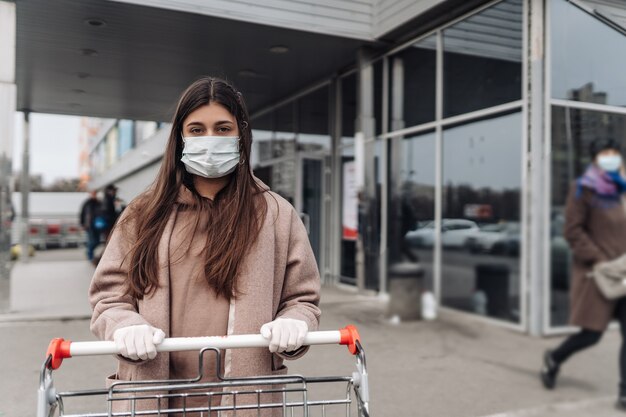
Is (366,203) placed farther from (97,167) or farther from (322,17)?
(97,167)

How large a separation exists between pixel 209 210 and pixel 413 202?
6.10 meters

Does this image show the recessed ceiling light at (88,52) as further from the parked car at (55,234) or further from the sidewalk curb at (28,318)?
the parked car at (55,234)

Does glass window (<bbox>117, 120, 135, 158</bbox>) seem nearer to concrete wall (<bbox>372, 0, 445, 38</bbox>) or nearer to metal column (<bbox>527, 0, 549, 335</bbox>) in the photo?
concrete wall (<bbox>372, 0, 445, 38</bbox>)

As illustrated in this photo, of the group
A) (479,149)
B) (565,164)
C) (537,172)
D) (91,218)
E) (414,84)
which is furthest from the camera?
(91,218)

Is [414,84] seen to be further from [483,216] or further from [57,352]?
[57,352]

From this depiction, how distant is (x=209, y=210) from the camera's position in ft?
6.10

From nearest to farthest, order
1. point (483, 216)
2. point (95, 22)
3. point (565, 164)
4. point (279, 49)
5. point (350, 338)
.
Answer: point (350, 338) < point (565, 164) < point (483, 216) < point (95, 22) < point (279, 49)

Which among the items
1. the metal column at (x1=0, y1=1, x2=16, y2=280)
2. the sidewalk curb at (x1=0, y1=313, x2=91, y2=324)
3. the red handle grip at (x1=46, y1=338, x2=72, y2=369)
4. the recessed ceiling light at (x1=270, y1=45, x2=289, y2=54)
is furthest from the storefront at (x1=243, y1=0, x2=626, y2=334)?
the metal column at (x1=0, y1=1, x2=16, y2=280)

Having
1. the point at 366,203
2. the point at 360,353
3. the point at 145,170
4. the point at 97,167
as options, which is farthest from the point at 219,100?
the point at 97,167

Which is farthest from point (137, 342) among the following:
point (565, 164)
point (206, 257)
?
point (565, 164)

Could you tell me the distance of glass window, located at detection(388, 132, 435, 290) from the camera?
723 cm

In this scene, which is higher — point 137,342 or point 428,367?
point 137,342

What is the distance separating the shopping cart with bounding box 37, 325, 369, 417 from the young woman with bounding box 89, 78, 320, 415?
0.04 metres

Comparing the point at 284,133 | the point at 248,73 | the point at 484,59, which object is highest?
the point at 248,73
